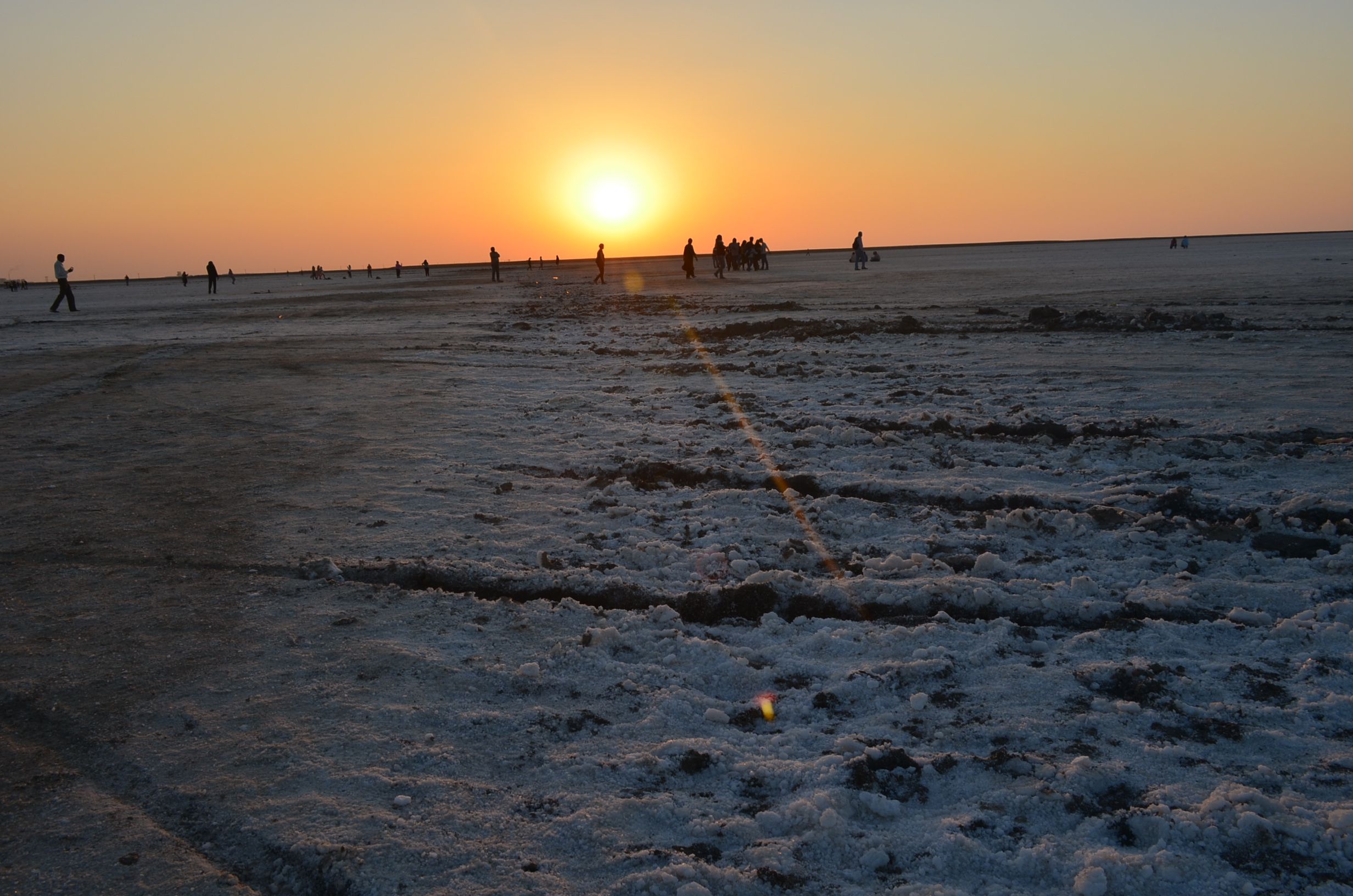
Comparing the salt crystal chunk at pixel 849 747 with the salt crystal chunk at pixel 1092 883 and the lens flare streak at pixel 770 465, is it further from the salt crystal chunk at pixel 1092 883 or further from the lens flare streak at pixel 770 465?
the lens flare streak at pixel 770 465

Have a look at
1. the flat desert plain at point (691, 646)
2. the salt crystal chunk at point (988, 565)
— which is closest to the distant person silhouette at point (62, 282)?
the flat desert plain at point (691, 646)

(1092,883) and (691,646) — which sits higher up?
(691,646)

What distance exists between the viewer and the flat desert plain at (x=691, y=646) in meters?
2.49

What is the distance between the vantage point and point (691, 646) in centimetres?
373

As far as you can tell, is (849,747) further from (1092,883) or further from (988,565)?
(988,565)

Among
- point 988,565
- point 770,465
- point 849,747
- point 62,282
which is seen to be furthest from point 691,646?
point 62,282

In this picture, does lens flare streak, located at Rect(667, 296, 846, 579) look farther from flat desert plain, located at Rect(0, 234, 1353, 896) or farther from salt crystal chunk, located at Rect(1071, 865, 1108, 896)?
salt crystal chunk, located at Rect(1071, 865, 1108, 896)

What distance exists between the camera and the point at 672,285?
3800 centimetres

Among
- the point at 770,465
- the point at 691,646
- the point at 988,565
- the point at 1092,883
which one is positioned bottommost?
the point at 1092,883

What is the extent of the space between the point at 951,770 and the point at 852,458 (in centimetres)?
389

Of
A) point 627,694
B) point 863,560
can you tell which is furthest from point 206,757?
point 863,560

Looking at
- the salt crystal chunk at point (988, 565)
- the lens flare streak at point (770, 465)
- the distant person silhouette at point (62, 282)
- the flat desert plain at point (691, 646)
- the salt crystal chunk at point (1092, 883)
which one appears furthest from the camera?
the distant person silhouette at point (62, 282)

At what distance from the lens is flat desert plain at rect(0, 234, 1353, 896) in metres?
2.49

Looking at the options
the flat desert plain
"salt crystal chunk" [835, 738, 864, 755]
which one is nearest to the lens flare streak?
the flat desert plain
